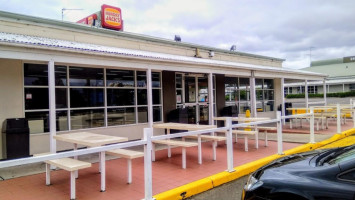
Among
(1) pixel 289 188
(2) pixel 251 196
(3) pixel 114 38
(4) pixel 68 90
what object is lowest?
(2) pixel 251 196

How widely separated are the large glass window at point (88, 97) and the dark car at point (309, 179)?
20.2ft

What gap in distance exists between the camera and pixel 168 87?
10.7m

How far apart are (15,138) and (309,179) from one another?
644 cm

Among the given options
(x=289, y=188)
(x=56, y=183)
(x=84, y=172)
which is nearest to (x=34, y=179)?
(x=56, y=183)

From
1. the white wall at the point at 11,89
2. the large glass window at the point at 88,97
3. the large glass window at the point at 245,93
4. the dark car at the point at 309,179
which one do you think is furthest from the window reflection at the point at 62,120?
the large glass window at the point at 245,93

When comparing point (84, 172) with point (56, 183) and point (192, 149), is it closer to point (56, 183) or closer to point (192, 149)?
point (56, 183)

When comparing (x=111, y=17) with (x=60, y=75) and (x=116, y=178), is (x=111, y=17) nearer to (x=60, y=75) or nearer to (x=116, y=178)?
(x=60, y=75)

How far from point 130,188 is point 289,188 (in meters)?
2.93

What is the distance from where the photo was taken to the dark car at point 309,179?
275 centimetres

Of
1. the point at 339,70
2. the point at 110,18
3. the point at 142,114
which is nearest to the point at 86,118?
the point at 142,114

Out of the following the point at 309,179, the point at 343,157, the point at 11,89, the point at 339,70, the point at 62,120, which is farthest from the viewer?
the point at 339,70

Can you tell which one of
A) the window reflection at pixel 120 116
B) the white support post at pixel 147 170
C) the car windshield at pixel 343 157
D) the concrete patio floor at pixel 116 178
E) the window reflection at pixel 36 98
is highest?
the window reflection at pixel 36 98

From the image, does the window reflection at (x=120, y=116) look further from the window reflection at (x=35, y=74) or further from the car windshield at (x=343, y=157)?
the car windshield at (x=343, y=157)

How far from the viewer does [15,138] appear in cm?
663
